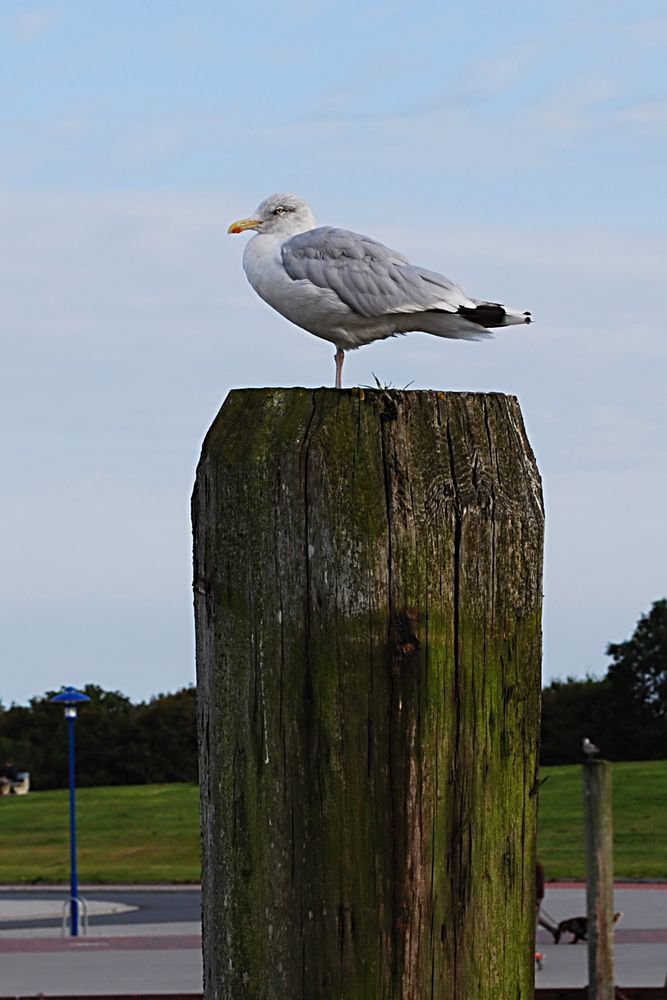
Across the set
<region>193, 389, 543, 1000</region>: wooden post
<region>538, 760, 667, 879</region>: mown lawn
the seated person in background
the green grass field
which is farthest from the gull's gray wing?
the seated person in background

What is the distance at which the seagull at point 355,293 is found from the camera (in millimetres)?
4734

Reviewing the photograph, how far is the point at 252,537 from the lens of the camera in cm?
210

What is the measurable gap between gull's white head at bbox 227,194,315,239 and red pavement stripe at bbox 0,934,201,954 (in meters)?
14.6

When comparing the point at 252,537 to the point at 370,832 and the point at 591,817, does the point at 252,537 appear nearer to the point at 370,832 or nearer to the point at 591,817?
the point at 370,832

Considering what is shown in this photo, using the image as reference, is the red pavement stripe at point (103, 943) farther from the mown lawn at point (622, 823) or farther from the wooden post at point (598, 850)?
the mown lawn at point (622, 823)

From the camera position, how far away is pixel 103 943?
1997cm

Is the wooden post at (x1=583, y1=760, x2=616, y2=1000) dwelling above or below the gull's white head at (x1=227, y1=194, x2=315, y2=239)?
below

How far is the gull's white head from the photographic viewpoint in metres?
5.77

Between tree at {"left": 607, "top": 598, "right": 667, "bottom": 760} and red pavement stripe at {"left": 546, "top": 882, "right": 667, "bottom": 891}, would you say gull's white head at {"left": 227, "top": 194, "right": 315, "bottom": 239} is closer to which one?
red pavement stripe at {"left": 546, "top": 882, "right": 667, "bottom": 891}

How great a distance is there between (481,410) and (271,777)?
598 millimetres

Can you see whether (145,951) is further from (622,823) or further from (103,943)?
(622,823)

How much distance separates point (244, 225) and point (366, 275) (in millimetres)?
979

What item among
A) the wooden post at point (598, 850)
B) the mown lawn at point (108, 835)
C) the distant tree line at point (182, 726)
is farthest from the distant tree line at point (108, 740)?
the wooden post at point (598, 850)

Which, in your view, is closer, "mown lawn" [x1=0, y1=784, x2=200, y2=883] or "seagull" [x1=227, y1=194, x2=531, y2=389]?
"seagull" [x1=227, y1=194, x2=531, y2=389]
